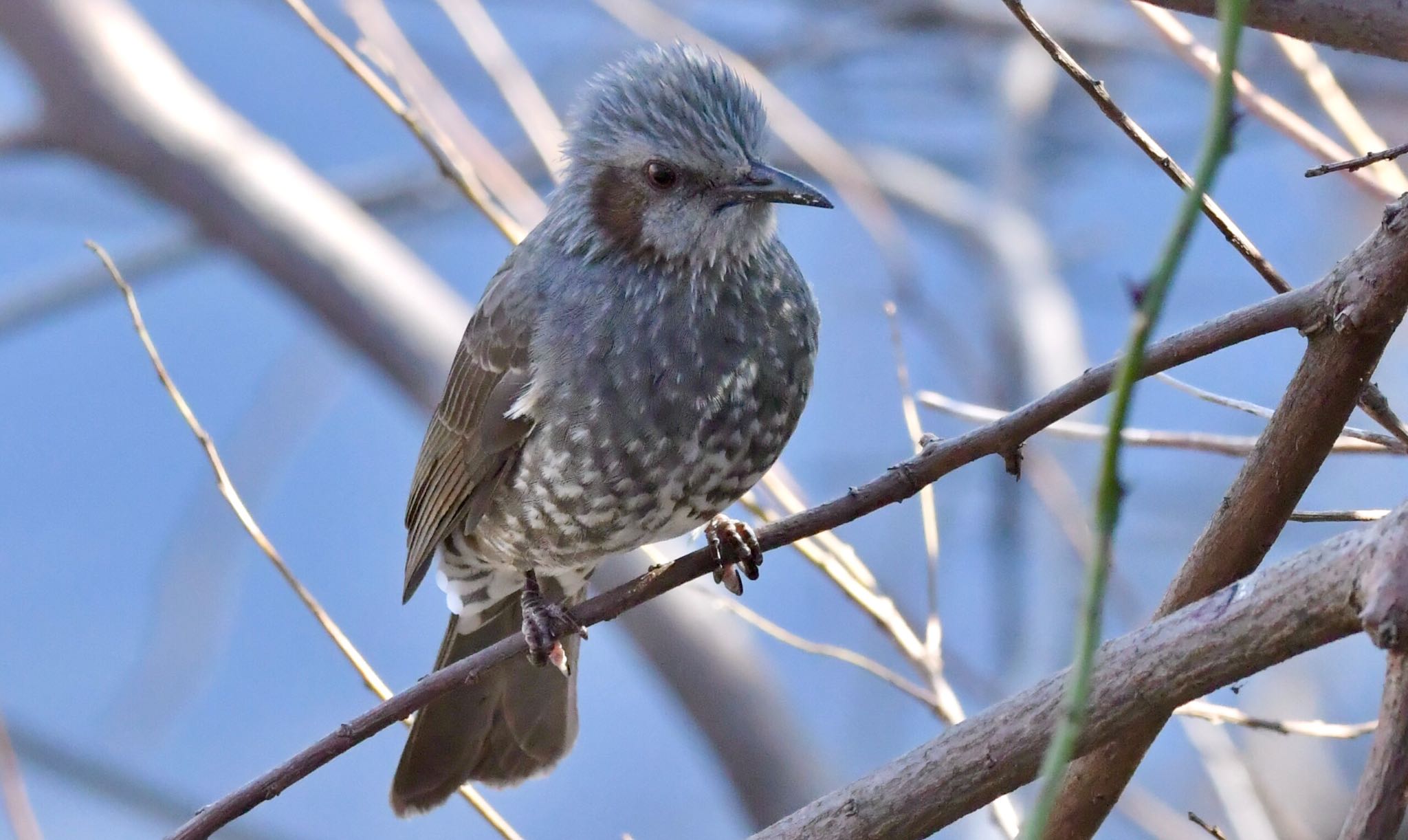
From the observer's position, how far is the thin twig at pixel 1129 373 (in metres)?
1.16

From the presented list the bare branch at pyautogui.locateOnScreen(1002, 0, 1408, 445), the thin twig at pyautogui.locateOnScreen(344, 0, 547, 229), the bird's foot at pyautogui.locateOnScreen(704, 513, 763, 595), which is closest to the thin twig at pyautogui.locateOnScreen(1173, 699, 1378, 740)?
the bare branch at pyautogui.locateOnScreen(1002, 0, 1408, 445)

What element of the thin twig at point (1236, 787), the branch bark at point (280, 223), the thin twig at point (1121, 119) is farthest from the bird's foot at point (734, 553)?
the branch bark at point (280, 223)

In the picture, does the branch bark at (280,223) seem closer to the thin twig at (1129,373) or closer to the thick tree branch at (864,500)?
the thick tree branch at (864,500)

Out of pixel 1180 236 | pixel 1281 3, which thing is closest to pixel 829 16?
pixel 1281 3

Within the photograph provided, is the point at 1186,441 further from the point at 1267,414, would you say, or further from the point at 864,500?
the point at 864,500

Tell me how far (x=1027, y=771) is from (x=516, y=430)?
1788mm

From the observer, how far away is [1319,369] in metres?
2.07

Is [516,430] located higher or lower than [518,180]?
lower

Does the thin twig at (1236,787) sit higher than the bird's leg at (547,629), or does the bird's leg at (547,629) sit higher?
the bird's leg at (547,629)

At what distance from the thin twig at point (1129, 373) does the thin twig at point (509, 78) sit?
2.54m

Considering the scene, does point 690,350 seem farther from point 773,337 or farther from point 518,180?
point 518,180

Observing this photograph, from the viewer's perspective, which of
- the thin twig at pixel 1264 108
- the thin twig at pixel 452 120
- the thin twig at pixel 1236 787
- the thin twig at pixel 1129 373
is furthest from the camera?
the thin twig at pixel 452 120

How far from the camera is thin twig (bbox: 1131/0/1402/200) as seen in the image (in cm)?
298

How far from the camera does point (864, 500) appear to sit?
2422mm
